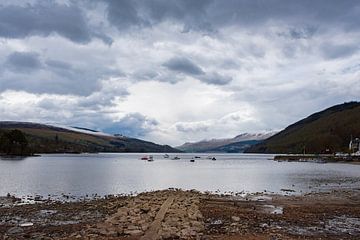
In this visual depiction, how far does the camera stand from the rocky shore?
2364 cm

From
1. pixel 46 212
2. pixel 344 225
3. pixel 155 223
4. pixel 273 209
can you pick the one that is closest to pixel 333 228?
pixel 344 225

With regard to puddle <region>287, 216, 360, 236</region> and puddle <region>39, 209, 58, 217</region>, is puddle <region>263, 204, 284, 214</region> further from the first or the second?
puddle <region>39, 209, 58, 217</region>

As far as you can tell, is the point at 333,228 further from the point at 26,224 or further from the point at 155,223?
the point at 26,224

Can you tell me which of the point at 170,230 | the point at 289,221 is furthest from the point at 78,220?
the point at 289,221

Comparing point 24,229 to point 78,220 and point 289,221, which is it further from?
point 289,221

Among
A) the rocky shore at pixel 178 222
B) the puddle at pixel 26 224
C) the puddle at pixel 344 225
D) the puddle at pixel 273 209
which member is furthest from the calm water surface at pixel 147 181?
the puddle at pixel 344 225

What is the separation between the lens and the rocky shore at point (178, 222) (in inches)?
931

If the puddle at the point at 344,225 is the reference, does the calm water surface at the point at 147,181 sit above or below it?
above

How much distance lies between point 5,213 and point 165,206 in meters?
12.8

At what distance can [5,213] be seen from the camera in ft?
110

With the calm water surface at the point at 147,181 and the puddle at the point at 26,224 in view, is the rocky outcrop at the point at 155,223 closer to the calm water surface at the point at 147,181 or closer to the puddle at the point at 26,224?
the puddle at the point at 26,224

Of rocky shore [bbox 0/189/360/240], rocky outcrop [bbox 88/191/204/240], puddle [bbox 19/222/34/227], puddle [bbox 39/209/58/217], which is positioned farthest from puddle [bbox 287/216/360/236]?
puddle [bbox 39/209/58/217]

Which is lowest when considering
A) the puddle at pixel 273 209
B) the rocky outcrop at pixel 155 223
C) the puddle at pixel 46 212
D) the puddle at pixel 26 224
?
the puddle at pixel 26 224

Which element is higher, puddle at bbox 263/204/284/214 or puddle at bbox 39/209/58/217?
puddle at bbox 263/204/284/214
